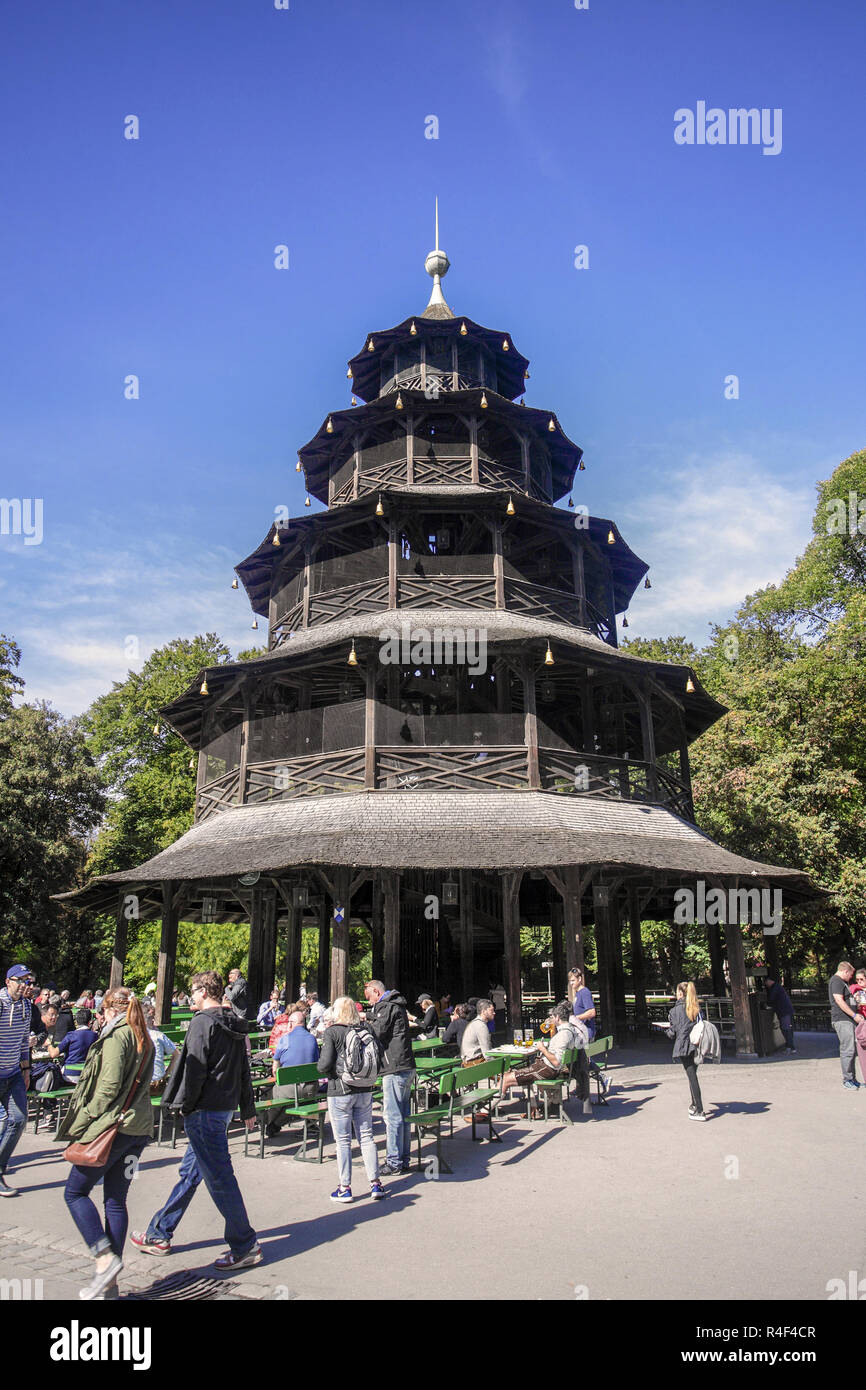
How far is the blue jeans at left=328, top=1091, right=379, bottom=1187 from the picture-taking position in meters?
7.57

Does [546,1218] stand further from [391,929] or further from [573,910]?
[391,929]

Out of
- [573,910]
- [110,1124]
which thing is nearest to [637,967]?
[573,910]

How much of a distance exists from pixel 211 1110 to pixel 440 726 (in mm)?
13424

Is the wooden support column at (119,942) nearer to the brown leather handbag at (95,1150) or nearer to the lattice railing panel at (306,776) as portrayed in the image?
the lattice railing panel at (306,776)

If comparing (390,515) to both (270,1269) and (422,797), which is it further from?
(270,1269)

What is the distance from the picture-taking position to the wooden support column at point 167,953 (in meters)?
17.7

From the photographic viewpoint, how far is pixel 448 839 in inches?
617

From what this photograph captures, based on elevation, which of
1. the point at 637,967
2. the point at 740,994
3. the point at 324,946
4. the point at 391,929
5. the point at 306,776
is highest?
the point at 306,776

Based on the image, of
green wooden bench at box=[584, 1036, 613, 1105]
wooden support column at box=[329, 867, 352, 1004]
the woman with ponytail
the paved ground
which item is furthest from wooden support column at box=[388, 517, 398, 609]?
the paved ground

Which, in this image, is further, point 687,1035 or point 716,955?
point 716,955

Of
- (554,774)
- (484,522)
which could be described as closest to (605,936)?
(554,774)

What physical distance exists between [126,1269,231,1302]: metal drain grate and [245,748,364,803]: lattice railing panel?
12369 mm

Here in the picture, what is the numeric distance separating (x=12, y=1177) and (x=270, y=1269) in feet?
15.9

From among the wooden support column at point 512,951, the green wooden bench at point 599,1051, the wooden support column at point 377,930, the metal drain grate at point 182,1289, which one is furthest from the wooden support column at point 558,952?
the metal drain grate at point 182,1289
